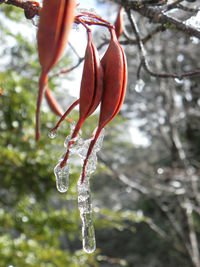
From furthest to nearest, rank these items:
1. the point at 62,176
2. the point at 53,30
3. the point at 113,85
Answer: the point at 62,176, the point at 113,85, the point at 53,30

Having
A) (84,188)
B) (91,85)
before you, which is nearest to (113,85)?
(91,85)

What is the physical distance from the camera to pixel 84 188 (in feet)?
1.42

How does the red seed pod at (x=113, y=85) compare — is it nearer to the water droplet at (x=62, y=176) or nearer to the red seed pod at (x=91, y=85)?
the red seed pod at (x=91, y=85)

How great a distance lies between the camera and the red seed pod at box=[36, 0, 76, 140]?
26 centimetres

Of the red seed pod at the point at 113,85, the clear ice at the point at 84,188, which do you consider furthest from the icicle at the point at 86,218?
the red seed pod at the point at 113,85

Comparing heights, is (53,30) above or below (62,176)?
above

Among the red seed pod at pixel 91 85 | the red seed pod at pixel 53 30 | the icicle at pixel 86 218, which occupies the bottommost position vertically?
the icicle at pixel 86 218

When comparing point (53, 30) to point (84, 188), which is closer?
point (53, 30)

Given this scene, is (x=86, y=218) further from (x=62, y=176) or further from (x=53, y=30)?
(x=53, y=30)

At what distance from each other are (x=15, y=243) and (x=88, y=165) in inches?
60.3

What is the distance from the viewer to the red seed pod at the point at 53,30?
258 mm

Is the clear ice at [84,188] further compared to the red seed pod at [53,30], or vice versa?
the clear ice at [84,188]

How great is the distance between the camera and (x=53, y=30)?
0.85ft

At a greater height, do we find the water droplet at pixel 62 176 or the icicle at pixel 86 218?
the water droplet at pixel 62 176
